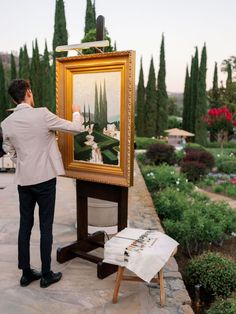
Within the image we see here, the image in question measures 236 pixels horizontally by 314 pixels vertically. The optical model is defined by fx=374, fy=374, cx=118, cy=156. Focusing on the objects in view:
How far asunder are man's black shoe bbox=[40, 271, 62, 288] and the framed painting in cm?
82

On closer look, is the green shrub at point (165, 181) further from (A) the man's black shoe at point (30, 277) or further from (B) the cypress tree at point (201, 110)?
(B) the cypress tree at point (201, 110)

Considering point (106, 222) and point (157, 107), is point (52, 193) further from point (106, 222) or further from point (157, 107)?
point (157, 107)

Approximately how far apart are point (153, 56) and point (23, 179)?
24151mm

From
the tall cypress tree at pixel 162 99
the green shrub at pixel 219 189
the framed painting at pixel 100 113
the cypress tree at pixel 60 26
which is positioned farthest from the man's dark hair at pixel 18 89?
the tall cypress tree at pixel 162 99

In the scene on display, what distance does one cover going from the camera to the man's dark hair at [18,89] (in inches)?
108

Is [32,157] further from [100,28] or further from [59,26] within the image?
[59,26]

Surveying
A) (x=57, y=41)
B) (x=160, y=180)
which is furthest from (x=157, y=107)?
(x=160, y=180)

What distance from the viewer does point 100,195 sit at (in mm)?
3246

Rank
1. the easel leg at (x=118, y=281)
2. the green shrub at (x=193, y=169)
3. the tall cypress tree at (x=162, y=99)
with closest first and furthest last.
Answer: the easel leg at (x=118, y=281) < the green shrub at (x=193, y=169) < the tall cypress tree at (x=162, y=99)

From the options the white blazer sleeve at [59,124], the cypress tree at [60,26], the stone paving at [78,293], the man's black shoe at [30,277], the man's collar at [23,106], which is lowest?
the stone paving at [78,293]

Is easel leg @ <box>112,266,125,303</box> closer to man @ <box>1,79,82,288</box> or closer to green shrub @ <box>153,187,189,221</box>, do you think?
man @ <box>1,79,82,288</box>

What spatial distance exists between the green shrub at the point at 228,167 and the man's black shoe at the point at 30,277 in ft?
35.4

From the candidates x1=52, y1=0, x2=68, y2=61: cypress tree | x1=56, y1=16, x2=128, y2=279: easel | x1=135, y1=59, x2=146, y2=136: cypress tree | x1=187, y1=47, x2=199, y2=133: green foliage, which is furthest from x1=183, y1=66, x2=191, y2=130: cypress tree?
x1=56, y1=16, x2=128, y2=279: easel

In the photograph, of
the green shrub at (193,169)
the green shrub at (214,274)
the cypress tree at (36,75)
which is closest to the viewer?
the green shrub at (214,274)
